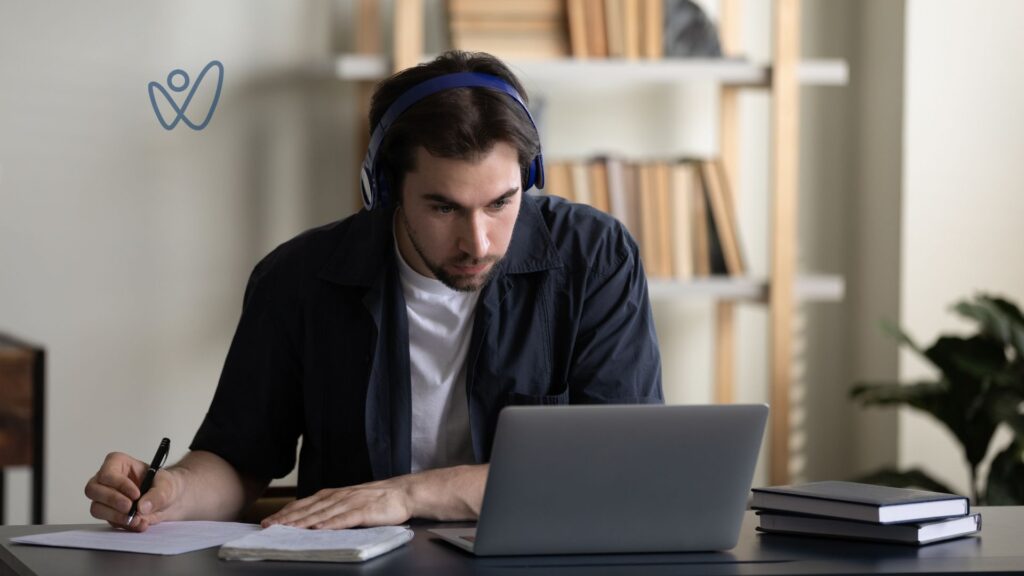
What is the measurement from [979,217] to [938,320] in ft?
0.80

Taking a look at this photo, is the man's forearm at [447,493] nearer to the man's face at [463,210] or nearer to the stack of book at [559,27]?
the man's face at [463,210]

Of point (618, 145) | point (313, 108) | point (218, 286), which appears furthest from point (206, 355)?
point (618, 145)

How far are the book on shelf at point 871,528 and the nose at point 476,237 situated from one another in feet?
1.43

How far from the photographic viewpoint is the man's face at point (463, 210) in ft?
4.98

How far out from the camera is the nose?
4.97 ft

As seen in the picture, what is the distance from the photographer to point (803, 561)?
45.9 inches

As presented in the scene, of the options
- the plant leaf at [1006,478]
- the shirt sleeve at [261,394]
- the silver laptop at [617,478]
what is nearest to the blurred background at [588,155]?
the plant leaf at [1006,478]

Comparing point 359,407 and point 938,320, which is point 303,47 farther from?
point 938,320

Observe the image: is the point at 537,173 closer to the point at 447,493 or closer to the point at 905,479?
the point at 447,493

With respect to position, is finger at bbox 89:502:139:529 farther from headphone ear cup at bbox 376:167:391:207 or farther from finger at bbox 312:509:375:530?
headphone ear cup at bbox 376:167:391:207

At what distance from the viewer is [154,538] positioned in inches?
49.0

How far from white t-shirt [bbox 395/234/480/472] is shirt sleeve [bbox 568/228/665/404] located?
145 millimetres

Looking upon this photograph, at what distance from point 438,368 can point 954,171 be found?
1629 mm

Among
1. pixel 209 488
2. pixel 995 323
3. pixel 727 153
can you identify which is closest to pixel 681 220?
pixel 727 153
